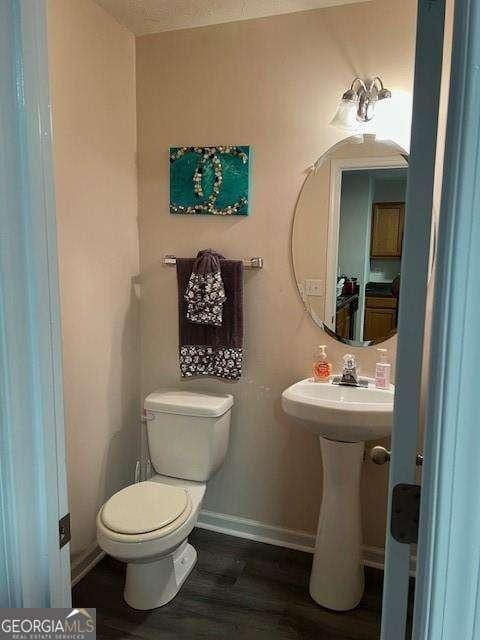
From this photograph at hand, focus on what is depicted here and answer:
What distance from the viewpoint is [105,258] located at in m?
2.10

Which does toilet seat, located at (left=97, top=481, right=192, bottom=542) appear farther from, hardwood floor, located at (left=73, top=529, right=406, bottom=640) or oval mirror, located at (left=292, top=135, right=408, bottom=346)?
oval mirror, located at (left=292, top=135, right=408, bottom=346)

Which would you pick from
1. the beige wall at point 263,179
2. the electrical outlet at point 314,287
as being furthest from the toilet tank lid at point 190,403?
the electrical outlet at point 314,287

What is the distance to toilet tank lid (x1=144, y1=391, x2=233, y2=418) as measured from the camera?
6.91 feet

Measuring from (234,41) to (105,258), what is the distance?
1168 millimetres

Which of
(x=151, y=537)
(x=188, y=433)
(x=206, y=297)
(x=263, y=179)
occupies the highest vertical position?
(x=263, y=179)

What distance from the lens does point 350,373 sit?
201 centimetres

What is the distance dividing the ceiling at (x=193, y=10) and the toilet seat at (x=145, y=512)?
2.09m

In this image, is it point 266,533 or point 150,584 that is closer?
point 150,584

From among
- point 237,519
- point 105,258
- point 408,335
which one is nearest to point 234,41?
point 105,258

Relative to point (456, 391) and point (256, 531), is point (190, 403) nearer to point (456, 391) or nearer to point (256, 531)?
point (256, 531)

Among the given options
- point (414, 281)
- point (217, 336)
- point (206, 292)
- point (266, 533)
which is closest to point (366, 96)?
point (206, 292)

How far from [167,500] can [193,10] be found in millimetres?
2114

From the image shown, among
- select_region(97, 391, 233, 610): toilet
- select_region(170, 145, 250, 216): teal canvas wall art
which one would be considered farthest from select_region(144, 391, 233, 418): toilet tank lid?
select_region(170, 145, 250, 216): teal canvas wall art

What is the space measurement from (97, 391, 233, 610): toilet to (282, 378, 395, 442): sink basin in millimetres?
496
